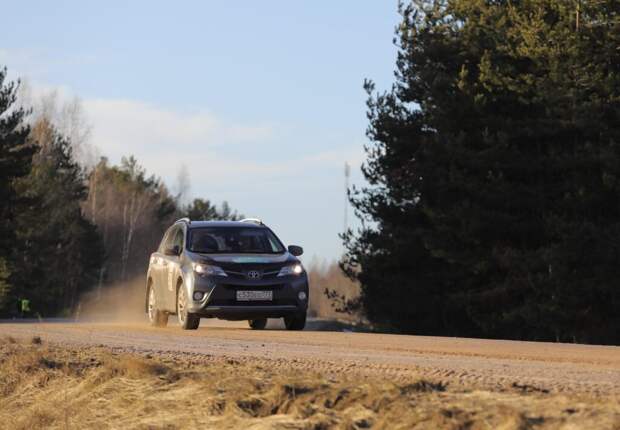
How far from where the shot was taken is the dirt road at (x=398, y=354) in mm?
10680

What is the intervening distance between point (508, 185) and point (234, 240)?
1619cm

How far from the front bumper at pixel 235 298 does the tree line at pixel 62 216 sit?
9.86 ft

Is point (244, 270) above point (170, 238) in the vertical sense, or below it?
below

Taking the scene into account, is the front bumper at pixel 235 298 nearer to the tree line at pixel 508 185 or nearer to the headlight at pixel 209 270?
the headlight at pixel 209 270

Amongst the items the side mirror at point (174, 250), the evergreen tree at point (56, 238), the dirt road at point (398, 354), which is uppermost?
the evergreen tree at point (56, 238)

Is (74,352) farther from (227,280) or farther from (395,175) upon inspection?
(395,175)

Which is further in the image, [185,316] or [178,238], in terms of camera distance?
[178,238]

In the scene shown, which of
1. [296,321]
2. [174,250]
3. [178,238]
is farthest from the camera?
[178,238]

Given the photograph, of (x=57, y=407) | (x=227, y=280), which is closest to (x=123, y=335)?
(x=227, y=280)

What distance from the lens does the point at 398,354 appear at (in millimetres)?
14539

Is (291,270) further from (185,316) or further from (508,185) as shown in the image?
(508,185)

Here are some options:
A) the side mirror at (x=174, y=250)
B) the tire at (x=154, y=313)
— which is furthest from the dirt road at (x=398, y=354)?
the tire at (x=154, y=313)

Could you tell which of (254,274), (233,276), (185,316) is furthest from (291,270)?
(185,316)

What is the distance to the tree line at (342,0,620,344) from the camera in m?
34.9
